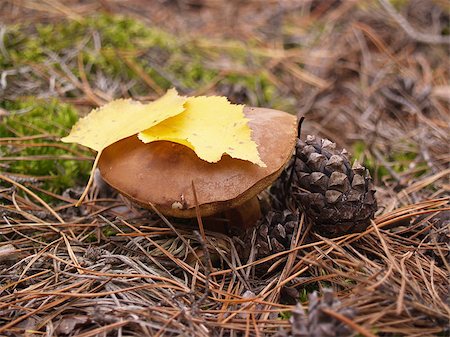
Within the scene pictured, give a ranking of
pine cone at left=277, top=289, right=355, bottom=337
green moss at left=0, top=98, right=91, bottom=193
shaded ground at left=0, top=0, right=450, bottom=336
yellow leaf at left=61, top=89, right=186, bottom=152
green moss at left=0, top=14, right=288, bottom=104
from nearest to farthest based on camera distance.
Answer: pine cone at left=277, top=289, right=355, bottom=337 < shaded ground at left=0, top=0, right=450, bottom=336 < yellow leaf at left=61, top=89, right=186, bottom=152 < green moss at left=0, top=98, right=91, bottom=193 < green moss at left=0, top=14, right=288, bottom=104

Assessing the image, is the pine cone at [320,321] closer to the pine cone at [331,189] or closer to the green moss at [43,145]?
the pine cone at [331,189]

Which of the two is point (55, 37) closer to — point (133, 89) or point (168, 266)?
point (133, 89)

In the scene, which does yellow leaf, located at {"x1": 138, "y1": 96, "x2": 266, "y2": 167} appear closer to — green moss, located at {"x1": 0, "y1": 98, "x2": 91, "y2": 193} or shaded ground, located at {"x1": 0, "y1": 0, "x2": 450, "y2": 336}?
shaded ground, located at {"x1": 0, "y1": 0, "x2": 450, "y2": 336}

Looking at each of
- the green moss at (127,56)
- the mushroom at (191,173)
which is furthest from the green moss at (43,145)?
the mushroom at (191,173)

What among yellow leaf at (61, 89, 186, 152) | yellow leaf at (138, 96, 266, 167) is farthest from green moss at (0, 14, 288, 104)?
yellow leaf at (138, 96, 266, 167)

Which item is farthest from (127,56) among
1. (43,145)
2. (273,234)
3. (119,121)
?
(273,234)

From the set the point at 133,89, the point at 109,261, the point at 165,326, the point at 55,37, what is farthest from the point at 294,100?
the point at 165,326

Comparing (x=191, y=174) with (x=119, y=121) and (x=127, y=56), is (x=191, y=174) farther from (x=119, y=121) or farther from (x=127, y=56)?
(x=127, y=56)
